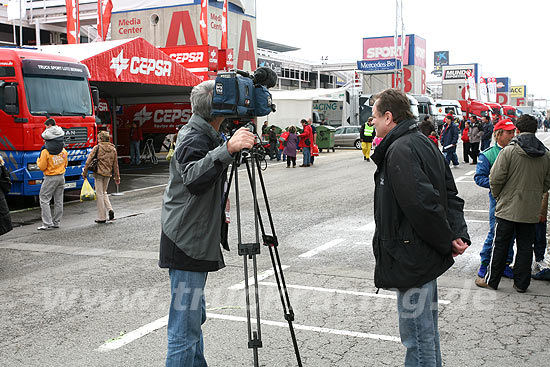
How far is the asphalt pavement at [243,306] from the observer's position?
4.76 meters

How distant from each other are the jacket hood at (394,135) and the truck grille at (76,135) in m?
11.9

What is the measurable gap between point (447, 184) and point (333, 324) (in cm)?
220

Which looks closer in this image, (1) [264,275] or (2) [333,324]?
(2) [333,324]

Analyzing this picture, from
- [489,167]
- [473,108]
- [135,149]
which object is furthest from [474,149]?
[473,108]

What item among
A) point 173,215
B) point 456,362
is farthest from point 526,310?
point 173,215

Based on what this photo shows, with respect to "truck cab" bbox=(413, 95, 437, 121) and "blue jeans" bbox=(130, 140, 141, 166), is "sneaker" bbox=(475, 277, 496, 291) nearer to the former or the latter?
"blue jeans" bbox=(130, 140, 141, 166)

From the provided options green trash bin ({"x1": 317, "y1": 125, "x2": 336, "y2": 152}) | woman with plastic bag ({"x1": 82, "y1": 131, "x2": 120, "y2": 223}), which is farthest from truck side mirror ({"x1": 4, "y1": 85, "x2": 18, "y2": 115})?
green trash bin ({"x1": 317, "y1": 125, "x2": 336, "y2": 152})

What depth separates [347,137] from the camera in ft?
112

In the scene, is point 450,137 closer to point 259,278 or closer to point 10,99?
point 10,99

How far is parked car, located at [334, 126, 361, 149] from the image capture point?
3381cm

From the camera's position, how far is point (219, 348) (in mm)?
4871

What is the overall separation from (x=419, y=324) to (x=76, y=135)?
1237 centimetres

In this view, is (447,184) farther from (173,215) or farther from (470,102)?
(470,102)

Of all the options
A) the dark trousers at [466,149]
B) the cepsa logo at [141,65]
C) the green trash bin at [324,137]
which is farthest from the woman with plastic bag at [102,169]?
the green trash bin at [324,137]
